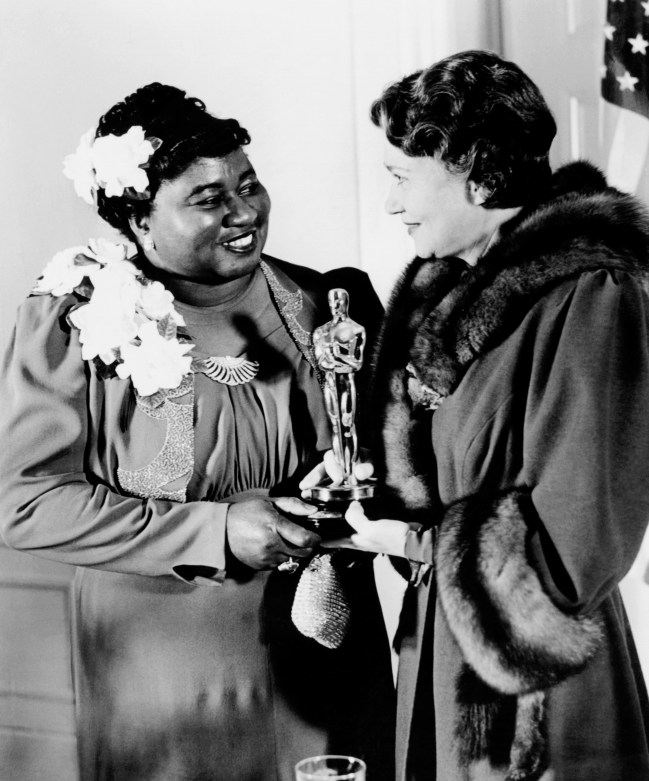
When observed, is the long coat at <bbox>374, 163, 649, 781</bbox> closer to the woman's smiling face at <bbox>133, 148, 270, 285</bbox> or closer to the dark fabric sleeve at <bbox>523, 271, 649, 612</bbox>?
the dark fabric sleeve at <bbox>523, 271, 649, 612</bbox>

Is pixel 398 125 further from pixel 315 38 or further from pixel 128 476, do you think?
pixel 128 476

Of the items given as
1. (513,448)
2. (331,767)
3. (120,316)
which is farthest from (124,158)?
(331,767)

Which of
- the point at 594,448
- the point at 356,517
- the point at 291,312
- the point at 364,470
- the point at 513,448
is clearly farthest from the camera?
the point at 291,312

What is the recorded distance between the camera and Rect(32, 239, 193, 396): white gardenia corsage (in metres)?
1.66

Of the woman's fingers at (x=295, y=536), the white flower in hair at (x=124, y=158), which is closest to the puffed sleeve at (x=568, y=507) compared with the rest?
the woman's fingers at (x=295, y=536)

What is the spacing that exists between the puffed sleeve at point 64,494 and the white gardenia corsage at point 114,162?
238 millimetres

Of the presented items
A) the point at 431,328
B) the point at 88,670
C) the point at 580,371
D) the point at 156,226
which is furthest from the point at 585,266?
the point at 88,670

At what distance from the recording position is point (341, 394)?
1562mm

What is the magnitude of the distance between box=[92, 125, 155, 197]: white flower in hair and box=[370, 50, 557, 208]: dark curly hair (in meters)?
0.45

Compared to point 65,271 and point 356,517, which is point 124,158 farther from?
point 356,517

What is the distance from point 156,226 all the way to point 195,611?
65 centimetres

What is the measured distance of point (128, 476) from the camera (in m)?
1.68

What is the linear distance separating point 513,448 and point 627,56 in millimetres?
872

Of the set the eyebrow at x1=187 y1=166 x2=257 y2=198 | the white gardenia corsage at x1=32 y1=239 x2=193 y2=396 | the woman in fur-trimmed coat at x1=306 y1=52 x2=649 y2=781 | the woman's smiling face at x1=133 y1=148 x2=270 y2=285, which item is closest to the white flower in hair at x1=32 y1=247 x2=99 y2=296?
the white gardenia corsage at x1=32 y1=239 x2=193 y2=396
